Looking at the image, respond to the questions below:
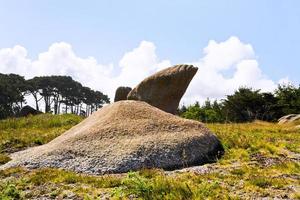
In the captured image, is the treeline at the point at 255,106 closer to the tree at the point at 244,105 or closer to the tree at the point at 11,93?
the tree at the point at 244,105

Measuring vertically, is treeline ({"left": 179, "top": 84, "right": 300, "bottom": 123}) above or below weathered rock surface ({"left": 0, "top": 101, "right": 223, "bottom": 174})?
above

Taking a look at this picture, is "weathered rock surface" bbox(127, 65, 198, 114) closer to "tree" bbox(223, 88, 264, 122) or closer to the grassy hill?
the grassy hill

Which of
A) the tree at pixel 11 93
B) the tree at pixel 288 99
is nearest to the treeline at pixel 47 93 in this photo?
the tree at pixel 11 93

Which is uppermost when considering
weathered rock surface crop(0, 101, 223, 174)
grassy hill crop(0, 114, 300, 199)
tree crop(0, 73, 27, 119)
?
tree crop(0, 73, 27, 119)

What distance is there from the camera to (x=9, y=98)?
8331cm

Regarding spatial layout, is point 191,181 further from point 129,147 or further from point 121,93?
point 121,93

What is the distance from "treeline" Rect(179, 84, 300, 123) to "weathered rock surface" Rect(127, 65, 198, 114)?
2513 cm

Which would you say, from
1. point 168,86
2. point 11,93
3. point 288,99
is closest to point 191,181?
point 168,86

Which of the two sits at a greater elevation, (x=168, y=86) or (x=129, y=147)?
(x=168, y=86)

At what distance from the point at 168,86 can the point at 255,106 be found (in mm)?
34451

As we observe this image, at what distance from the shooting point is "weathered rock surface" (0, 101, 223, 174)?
43.7 ft

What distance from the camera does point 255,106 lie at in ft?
195

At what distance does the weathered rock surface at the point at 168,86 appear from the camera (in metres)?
27.7

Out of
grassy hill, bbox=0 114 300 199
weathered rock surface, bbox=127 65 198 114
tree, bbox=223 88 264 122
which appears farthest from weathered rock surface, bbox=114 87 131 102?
tree, bbox=223 88 264 122
